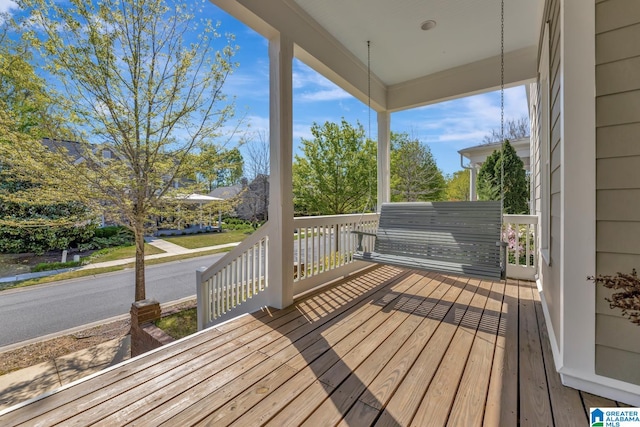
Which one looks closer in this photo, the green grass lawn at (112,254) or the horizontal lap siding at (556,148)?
the horizontal lap siding at (556,148)

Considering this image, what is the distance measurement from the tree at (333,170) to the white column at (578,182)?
7.57 meters

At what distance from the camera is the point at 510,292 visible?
125 inches

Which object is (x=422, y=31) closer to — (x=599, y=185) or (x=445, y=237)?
(x=445, y=237)

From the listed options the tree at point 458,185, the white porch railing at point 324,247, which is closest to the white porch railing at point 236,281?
the white porch railing at point 324,247

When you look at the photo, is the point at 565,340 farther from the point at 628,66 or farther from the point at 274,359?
the point at 274,359

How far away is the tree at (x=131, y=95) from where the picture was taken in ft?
12.0

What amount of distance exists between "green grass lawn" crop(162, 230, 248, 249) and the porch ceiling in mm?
7720

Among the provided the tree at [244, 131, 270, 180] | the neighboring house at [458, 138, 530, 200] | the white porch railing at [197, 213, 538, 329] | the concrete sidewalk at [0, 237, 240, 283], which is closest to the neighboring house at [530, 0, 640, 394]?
the white porch railing at [197, 213, 538, 329]

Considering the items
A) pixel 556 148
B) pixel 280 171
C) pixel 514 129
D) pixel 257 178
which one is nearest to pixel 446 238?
pixel 556 148

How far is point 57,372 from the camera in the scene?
3.30 metres

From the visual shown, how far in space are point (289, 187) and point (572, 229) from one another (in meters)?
2.19

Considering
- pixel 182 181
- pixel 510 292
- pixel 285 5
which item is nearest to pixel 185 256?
pixel 182 181

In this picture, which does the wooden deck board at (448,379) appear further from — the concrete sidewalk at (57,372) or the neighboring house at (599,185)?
the concrete sidewalk at (57,372)

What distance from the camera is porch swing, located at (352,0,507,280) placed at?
2.57 metres
